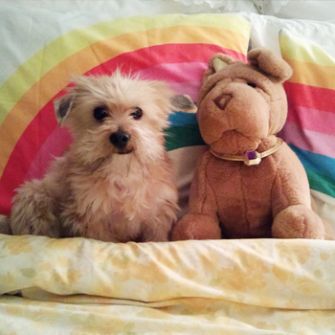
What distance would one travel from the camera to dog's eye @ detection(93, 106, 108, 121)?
1.04 metres

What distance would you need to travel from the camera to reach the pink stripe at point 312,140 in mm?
1167

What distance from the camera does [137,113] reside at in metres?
1.06

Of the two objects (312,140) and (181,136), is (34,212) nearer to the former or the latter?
(181,136)

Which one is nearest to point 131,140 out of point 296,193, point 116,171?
point 116,171

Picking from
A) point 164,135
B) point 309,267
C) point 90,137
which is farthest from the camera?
point 164,135

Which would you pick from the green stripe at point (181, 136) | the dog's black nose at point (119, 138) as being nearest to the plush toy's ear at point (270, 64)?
the green stripe at point (181, 136)

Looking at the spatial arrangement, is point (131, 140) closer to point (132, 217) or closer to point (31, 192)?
point (132, 217)

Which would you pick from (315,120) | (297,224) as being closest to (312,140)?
(315,120)

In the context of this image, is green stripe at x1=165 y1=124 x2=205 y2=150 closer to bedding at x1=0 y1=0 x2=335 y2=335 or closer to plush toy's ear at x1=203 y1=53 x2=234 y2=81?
bedding at x1=0 y1=0 x2=335 y2=335

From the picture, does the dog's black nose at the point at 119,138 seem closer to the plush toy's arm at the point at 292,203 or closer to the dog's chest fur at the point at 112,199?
the dog's chest fur at the point at 112,199

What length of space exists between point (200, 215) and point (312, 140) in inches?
14.7

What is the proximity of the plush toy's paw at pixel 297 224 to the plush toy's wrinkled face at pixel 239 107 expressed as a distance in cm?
18

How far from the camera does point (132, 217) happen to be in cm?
106

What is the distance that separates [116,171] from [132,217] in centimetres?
12
